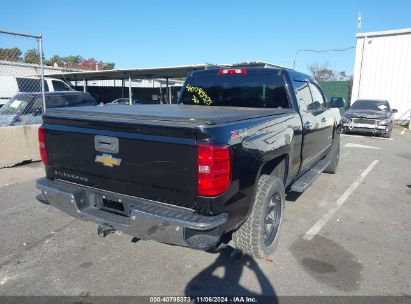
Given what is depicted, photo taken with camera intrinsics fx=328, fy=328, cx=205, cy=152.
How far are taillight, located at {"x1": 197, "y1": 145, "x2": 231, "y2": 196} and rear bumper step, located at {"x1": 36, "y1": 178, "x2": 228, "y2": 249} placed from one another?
23 cm

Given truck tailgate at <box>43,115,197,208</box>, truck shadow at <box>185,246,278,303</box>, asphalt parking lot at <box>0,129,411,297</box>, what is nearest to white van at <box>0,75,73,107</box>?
asphalt parking lot at <box>0,129,411,297</box>

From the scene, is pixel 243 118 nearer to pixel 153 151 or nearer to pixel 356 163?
pixel 153 151

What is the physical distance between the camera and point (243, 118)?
2963 mm

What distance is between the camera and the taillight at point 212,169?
2.49 metres

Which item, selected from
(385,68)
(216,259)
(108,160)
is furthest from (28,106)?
(385,68)

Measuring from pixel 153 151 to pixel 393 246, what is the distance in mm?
3126

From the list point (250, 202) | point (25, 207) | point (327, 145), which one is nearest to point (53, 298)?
point (250, 202)

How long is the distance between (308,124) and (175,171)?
2.66 meters

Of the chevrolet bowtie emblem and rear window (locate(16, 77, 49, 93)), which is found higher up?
rear window (locate(16, 77, 49, 93))

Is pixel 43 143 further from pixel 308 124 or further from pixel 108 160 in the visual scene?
pixel 308 124

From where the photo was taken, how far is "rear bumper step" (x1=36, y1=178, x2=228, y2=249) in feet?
8.39

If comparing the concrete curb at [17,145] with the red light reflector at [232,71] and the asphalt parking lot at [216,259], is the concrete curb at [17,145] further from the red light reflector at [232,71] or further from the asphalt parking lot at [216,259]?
the red light reflector at [232,71]

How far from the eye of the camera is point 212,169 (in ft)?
8.20

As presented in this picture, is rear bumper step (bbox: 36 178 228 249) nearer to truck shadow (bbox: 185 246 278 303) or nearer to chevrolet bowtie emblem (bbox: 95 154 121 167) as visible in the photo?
chevrolet bowtie emblem (bbox: 95 154 121 167)
